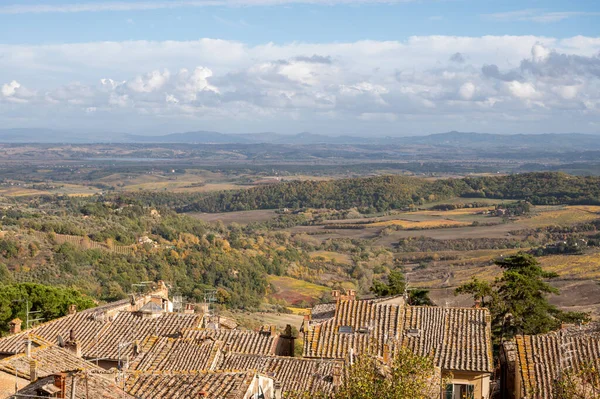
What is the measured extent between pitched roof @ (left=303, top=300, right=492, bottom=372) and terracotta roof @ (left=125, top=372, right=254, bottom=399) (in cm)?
719

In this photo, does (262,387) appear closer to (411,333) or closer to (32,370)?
(32,370)

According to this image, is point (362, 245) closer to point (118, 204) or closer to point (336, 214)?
point (118, 204)

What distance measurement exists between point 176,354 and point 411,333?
6603mm

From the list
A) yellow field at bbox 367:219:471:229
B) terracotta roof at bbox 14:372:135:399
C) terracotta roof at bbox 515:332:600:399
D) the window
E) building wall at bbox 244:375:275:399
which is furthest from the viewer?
yellow field at bbox 367:219:471:229

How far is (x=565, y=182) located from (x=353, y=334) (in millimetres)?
127121

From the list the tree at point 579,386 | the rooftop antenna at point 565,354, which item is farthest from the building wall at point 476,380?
the tree at point 579,386

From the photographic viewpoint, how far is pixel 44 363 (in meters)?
17.0

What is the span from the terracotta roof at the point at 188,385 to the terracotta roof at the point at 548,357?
5.99 m

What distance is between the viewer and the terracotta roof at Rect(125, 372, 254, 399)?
13.6 m

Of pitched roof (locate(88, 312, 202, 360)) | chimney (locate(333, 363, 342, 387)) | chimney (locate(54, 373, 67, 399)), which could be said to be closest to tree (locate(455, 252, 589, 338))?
pitched roof (locate(88, 312, 202, 360))

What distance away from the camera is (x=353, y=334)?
22641 mm

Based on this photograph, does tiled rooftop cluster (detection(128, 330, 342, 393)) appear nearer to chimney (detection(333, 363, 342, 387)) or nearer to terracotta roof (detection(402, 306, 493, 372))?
chimney (detection(333, 363, 342, 387))

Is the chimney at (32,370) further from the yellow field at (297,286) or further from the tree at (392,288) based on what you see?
the yellow field at (297,286)

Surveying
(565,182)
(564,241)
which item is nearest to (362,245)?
(564,241)
